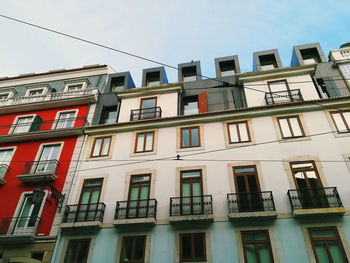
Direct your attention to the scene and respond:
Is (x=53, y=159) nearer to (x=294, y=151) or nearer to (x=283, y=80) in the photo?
(x=294, y=151)

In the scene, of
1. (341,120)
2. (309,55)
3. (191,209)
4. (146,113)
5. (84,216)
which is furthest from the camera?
(309,55)

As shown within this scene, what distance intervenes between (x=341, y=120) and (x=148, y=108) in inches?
489

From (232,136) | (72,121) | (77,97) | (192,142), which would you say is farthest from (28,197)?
(232,136)

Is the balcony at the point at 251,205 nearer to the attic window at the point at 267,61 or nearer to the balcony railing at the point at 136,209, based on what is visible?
the balcony railing at the point at 136,209

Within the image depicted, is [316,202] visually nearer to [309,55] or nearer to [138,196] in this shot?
[138,196]

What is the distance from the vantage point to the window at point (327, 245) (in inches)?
435

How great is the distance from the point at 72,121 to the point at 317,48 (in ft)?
65.0

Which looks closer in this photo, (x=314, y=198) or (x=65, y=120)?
(x=314, y=198)

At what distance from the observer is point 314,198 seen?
41.0 feet

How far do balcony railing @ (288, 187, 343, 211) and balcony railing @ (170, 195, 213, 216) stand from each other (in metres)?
4.06

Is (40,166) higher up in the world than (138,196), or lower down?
higher up

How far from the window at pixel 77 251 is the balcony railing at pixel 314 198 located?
10.7 m

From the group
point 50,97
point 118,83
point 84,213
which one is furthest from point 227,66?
point 84,213

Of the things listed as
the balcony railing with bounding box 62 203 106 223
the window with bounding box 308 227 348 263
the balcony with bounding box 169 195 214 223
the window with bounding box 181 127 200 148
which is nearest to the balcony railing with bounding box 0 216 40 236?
the balcony railing with bounding box 62 203 106 223
